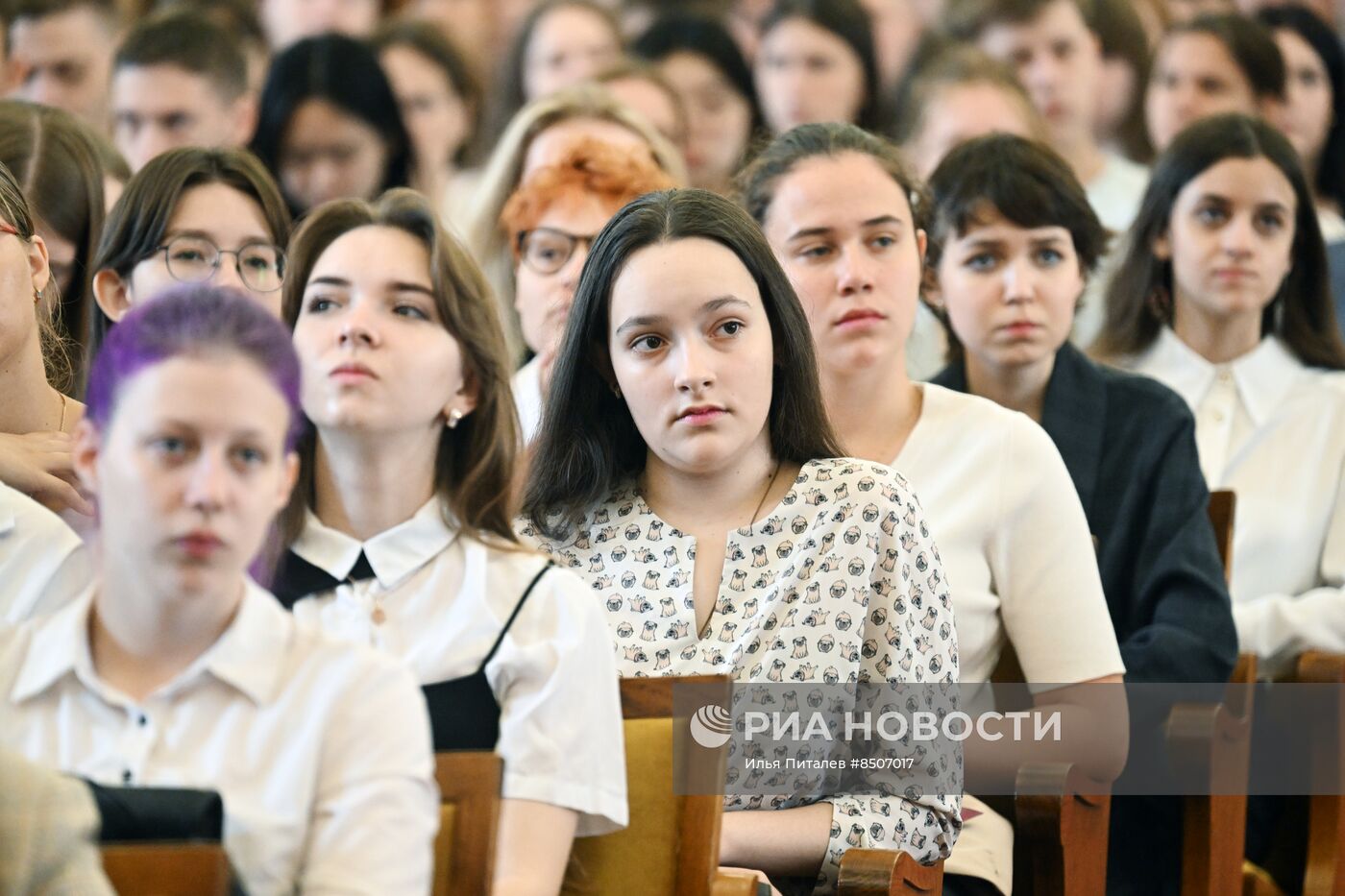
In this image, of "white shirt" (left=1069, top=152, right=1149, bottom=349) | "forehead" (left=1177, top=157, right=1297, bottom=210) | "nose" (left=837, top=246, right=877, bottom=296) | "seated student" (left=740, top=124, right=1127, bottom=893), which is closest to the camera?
"seated student" (left=740, top=124, right=1127, bottom=893)

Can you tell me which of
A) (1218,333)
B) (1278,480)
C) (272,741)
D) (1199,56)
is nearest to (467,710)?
(272,741)

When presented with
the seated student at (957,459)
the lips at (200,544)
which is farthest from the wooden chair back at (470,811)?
the seated student at (957,459)

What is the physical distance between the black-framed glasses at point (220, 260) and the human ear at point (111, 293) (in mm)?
69

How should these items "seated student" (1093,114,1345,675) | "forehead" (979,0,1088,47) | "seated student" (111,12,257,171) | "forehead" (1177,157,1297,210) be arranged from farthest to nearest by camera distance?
"forehead" (979,0,1088,47) < "seated student" (111,12,257,171) < "forehead" (1177,157,1297,210) < "seated student" (1093,114,1345,675)

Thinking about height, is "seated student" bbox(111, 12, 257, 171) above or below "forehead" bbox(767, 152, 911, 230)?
above

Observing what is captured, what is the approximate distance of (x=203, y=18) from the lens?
4156 mm

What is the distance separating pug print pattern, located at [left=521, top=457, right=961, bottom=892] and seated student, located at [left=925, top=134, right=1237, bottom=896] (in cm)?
58

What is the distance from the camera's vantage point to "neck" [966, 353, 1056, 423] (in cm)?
283

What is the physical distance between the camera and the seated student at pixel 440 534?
182 centimetres

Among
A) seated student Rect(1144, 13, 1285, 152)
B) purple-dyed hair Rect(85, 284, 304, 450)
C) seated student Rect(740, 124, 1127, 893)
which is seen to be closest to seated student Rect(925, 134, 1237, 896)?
seated student Rect(740, 124, 1127, 893)

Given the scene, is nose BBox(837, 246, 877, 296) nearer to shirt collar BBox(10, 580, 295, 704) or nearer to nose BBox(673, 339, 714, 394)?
nose BBox(673, 339, 714, 394)

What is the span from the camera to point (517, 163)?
3482mm

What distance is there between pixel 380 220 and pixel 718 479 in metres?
0.51

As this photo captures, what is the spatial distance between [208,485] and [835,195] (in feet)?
4.43
